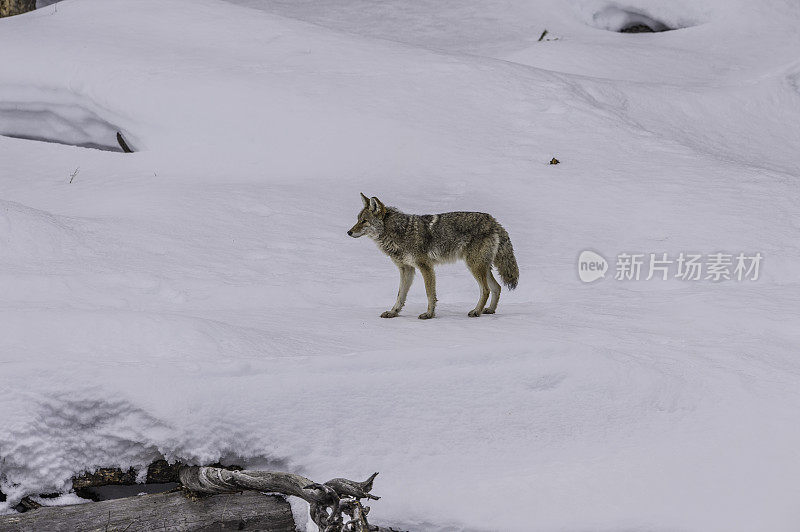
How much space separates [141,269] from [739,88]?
1098 cm

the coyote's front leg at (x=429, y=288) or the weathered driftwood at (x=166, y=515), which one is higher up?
the coyote's front leg at (x=429, y=288)

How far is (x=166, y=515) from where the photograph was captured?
15.5 ft

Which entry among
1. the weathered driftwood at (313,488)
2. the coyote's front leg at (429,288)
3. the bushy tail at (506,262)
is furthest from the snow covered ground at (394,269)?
the bushy tail at (506,262)

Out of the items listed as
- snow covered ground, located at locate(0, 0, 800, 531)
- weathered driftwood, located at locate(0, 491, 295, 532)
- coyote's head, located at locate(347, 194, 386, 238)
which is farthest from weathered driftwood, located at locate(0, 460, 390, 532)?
coyote's head, located at locate(347, 194, 386, 238)

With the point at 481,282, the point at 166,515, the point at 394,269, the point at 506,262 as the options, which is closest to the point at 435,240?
the point at 481,282

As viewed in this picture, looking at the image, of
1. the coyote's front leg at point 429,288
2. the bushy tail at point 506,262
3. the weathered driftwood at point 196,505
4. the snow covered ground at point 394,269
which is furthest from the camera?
the bushy tail at point 506,262

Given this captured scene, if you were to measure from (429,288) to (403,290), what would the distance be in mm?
242

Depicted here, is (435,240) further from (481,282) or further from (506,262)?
(506,262)

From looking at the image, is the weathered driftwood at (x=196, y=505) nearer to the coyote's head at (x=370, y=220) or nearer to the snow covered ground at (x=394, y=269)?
the snow covered ground at (x=394, y=269)

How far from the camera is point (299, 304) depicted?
24.5 feet

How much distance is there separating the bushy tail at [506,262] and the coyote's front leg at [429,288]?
58 centimetres

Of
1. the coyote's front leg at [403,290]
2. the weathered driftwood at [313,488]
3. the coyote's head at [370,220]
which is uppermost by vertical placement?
the coyote's head at [370,220]

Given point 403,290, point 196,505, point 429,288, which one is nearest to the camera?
point 196,505

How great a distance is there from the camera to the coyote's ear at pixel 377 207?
7103 mm
